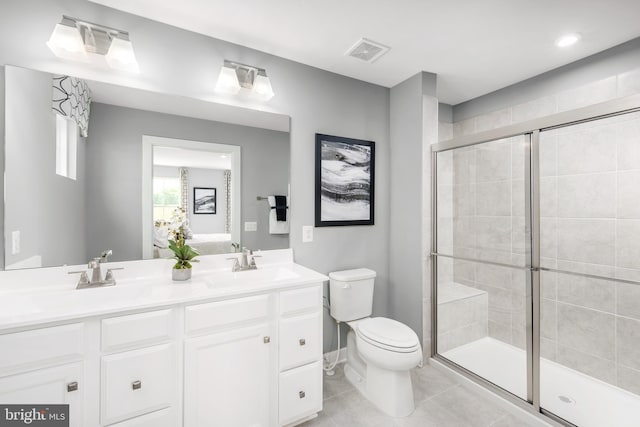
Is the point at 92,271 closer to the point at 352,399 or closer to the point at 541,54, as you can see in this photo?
the point at 352,399

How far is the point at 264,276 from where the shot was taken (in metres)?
1.86

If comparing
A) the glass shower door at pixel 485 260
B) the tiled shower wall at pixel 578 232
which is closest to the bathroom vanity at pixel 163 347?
the glass shower door at pixel 485 260

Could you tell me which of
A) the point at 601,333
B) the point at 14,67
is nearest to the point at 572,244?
the point at 601,333

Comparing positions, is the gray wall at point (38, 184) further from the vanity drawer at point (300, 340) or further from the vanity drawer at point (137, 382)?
the vanity drawer at point (300, 340)

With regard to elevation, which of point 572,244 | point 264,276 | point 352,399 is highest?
point 572,244

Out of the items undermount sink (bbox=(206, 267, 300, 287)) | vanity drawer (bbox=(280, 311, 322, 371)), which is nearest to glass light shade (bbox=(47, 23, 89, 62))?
undermount sink (bbox=(206, 267, 300, 287))

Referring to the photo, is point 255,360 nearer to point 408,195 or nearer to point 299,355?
point 299,355

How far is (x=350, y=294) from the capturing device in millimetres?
2199

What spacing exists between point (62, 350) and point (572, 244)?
296 centimetres

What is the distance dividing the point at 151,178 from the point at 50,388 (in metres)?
1.08

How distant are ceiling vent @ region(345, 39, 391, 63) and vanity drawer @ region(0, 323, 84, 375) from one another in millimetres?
2216

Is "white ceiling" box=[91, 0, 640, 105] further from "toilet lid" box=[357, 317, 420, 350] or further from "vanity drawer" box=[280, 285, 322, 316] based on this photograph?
"toilet lid" box=[357, 317, 420, 350]

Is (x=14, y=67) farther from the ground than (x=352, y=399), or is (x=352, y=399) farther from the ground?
(x=14, y=67)

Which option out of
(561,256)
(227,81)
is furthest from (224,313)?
(561,256)
